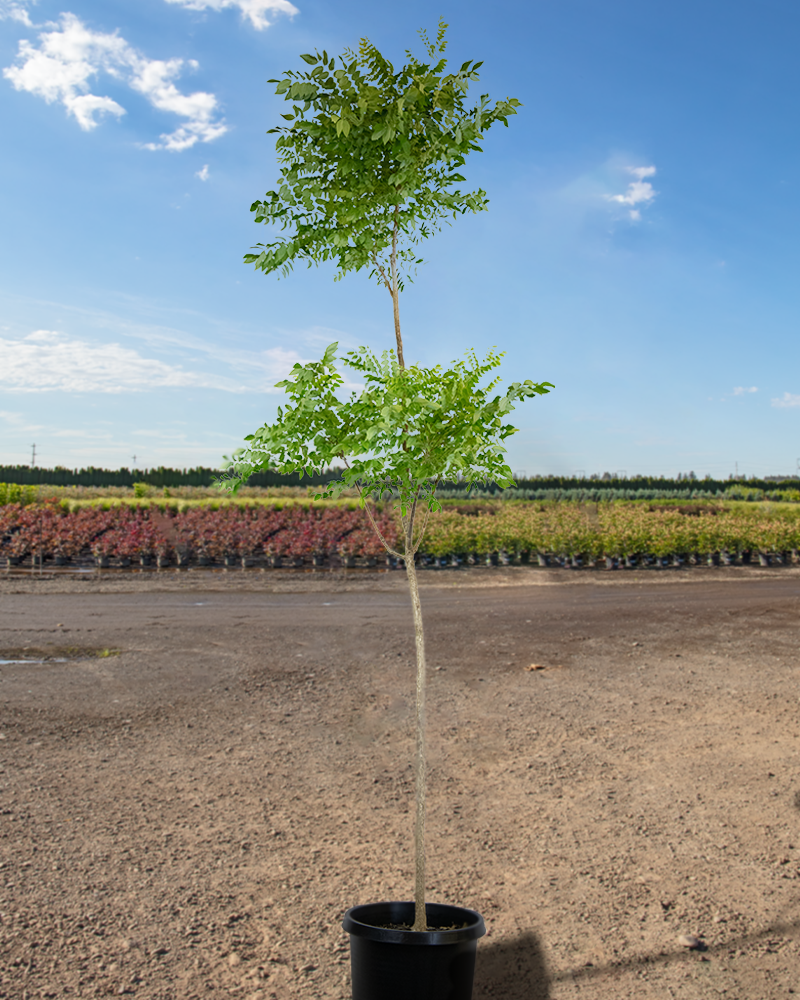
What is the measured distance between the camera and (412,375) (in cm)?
271

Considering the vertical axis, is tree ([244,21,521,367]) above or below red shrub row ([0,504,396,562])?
above

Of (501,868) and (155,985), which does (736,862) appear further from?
(155,985)

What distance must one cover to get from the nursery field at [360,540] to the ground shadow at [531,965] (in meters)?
11.9

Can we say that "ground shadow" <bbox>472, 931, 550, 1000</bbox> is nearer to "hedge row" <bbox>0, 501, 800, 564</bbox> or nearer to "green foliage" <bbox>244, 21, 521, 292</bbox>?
"green foliage" <bbox>244, 21, 521, 292</bbox>

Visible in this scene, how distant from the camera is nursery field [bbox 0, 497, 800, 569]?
1550 centimetres

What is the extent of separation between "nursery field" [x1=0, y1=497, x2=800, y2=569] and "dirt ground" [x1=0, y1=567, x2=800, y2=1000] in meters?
7.02

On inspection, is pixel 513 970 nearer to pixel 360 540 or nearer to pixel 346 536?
pixel 360 540

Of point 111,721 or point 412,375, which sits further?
point 111,721

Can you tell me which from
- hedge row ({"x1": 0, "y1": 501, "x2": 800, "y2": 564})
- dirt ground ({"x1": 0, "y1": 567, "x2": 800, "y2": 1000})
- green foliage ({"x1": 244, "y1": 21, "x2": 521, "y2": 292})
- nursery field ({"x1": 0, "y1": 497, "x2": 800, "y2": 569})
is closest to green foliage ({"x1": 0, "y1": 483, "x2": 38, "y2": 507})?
nursery field ({"x1": 0, "y1": 497, "x2": 800, "y2": 569})

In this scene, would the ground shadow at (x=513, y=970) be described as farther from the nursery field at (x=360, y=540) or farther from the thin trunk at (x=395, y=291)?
the nursery field at (x=360, y=540)

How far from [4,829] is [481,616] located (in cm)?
694

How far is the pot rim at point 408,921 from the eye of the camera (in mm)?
2408

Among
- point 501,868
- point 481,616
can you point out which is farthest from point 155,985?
point 481,616

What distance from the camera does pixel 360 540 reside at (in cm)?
1560
